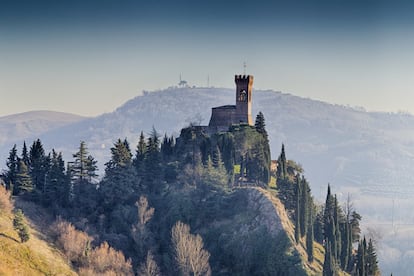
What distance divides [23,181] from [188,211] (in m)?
25.2

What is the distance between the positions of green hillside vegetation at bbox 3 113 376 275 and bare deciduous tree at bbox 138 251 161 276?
0.94ft

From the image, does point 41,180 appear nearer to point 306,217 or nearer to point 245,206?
point 245,206

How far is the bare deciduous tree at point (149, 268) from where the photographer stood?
90.7 meters

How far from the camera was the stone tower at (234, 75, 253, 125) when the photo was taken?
117312 mm

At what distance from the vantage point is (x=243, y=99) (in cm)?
11769

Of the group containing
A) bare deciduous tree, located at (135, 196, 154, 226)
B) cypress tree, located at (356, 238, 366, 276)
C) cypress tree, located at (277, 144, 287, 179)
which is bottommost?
cypress tree, located at (356, 238, 366, 276)

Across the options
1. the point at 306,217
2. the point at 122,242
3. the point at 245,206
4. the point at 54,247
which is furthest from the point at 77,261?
the point at 306,217

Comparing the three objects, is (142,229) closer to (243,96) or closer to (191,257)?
(191,257)

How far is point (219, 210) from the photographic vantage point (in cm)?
10044

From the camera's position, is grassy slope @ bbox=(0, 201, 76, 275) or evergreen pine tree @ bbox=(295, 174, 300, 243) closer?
grassy slope @ bbox=(0, 201, 76, 275)

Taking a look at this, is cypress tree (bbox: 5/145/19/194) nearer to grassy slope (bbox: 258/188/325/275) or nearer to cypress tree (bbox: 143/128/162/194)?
cypress tree (bbox: 143/128/162/194)

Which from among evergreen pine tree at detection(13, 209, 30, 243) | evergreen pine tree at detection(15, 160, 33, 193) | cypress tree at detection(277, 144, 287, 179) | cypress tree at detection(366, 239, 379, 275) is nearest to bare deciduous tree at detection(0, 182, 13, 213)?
evergreen pine tree at detection(13, 209, 30, 243)

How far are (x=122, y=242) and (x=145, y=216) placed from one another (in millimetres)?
5353

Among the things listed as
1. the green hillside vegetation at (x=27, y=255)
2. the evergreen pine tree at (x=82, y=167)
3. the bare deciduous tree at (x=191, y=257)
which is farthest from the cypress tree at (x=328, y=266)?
the evergreen pine tree at (x=82, y=167)
